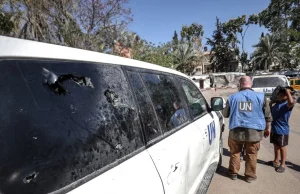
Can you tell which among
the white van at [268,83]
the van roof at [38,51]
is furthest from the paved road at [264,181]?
the white van at [268,83]

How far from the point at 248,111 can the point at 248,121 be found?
15 cm

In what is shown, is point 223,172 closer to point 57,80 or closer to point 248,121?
point 248,121

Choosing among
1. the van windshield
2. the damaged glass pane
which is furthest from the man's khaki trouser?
the van windshield

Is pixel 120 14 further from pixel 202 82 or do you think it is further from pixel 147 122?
pixel 202 82

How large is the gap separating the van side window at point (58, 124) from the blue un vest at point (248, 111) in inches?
109

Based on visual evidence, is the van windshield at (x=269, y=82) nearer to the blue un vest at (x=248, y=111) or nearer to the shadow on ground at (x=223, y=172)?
the shadow on ground at (x=223, y=172)

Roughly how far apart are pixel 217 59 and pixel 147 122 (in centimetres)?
5632

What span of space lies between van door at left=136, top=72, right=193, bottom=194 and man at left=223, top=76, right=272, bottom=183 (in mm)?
1671

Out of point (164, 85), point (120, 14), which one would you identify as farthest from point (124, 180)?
point (120, 14)

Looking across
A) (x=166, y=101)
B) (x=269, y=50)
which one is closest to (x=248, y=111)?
(x=166, y=101)

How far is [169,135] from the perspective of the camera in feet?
6.40

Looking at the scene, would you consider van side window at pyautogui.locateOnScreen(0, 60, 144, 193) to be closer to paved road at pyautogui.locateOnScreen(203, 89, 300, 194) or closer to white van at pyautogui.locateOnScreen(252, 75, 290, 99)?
paved road at pyautogui.locateOnScreen(203, 89, 300, 194)

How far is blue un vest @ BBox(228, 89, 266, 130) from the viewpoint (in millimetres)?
3777

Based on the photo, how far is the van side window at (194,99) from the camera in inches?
114
